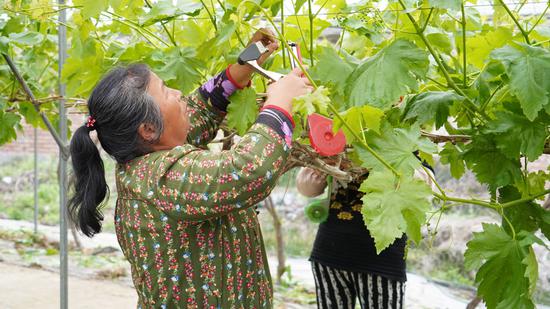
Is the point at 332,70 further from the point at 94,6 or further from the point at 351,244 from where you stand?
the point at 351,244

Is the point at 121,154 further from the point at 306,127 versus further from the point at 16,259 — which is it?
the point at 16,259

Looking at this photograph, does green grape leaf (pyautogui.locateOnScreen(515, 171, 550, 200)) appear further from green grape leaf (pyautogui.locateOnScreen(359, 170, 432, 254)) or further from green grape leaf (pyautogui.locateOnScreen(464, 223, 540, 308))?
green grape leaf (pyautogui.locateOnScreen(359, 170, 432, 254))

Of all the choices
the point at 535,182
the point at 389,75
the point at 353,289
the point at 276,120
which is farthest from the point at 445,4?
the point at 353,289

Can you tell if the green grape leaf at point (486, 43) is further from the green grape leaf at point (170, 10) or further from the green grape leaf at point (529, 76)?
the green grape leaf at point (170, 10)

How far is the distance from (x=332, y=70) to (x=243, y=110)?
0.30m

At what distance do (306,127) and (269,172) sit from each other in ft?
0.68

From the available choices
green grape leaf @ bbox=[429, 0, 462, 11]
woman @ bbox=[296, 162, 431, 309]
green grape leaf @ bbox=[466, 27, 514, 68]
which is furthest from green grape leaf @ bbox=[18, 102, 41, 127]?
green grape leaf @ bbox=[429, 0, 462, 11]

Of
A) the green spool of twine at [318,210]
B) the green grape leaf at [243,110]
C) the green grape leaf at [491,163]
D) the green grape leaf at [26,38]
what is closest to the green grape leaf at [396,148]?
the green grape leaf at [491,163]

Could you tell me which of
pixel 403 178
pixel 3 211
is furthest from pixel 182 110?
pixel 3 211

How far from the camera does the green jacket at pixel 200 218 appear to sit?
47.3 inches

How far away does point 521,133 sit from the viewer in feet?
3.51

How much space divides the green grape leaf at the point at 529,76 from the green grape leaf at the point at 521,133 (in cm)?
6

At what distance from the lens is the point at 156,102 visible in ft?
4.65

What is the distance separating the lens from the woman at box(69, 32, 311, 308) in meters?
1.24
